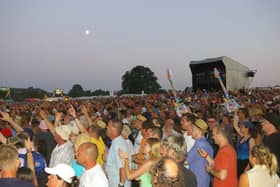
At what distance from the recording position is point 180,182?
292 centimetres

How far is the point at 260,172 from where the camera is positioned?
3.84m

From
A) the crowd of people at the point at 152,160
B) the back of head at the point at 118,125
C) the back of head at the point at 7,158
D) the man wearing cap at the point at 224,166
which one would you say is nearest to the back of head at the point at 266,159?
the crowd of people at the point at 152,160

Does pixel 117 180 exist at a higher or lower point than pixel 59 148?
lower

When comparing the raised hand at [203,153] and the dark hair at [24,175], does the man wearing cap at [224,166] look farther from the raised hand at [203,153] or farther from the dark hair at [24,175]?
the dark hair at [24,175]

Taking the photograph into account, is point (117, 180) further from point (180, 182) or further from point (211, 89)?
point (211, 89)

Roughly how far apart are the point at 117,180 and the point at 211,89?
23.7 meters

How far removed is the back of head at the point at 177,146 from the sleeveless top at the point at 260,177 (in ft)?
2.40

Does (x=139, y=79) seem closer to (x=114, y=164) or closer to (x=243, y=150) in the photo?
(x=243, y=150)

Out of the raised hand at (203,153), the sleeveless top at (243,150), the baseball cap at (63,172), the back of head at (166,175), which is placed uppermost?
the back of head at (166,175)

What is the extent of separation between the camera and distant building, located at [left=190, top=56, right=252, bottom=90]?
2595 cm

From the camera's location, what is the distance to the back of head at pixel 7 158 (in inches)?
140

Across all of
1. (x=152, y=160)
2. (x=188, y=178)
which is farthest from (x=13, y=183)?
(x=188, y=178)

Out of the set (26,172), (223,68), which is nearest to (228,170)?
(26,172)

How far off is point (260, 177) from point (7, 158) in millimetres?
2683
